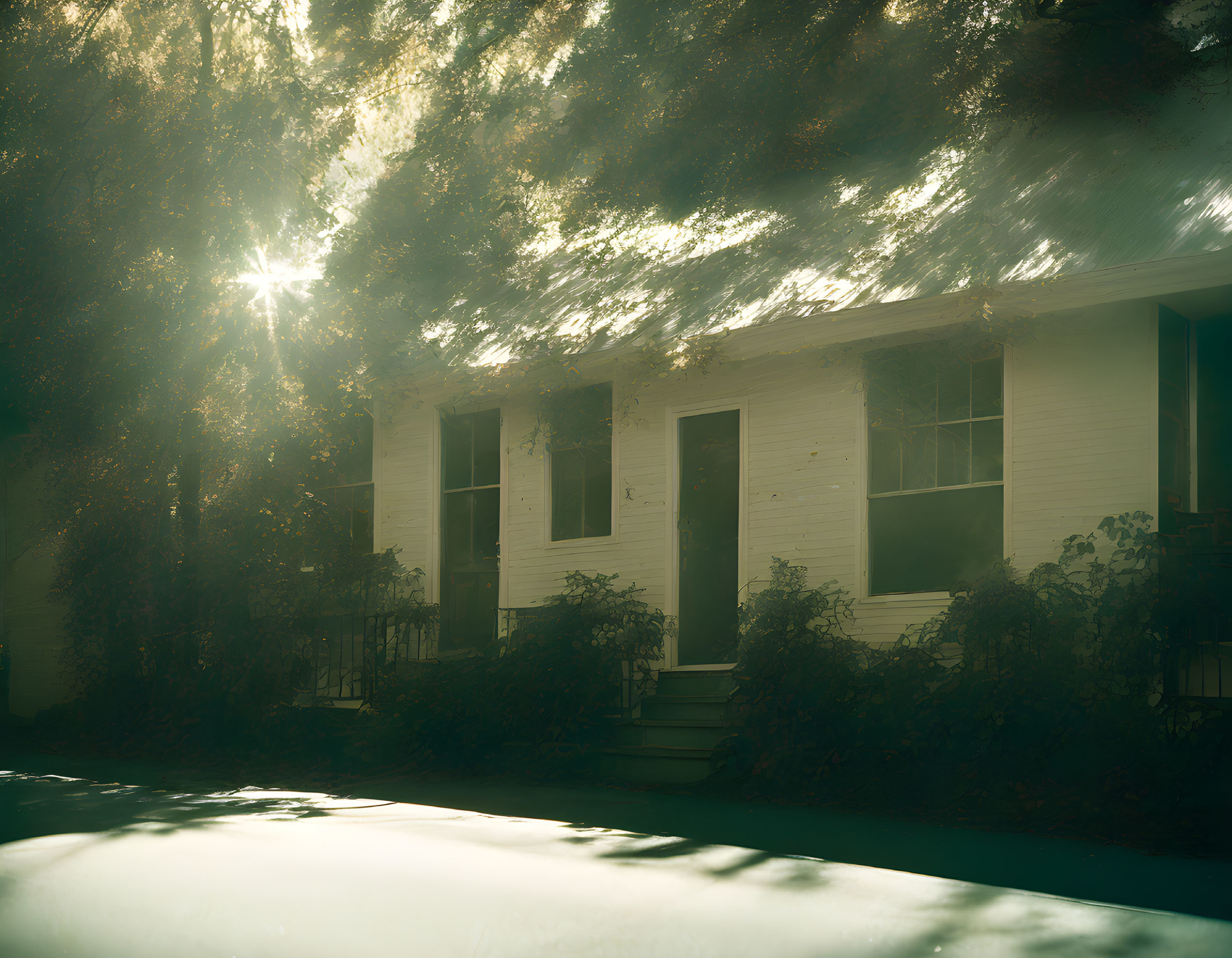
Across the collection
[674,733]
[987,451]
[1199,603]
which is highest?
[987,451]

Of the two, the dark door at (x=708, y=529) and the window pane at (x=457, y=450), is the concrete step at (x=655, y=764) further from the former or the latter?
the window pane at (x=457, y=450)

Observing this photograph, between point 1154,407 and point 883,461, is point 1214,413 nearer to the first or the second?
point 1154,407

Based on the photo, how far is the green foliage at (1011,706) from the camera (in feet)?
21.6

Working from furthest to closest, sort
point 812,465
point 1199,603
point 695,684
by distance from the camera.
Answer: point 695,684
point 812,465
point 1199,603

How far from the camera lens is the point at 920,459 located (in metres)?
8.87

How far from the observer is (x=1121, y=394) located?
7840 millimetres

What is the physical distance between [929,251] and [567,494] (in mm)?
4187

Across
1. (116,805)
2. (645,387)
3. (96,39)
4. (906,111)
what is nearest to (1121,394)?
(645,387)

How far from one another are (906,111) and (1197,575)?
6761mm

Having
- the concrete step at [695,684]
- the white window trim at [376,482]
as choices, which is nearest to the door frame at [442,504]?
the white window trim at [376,482]

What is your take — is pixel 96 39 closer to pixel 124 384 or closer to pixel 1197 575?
pixel 124 384

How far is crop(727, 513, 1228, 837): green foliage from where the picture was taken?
657 centimetres

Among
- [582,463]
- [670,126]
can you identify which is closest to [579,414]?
[582,463]

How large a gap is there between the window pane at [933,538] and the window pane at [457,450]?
4.88 m
